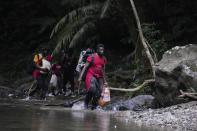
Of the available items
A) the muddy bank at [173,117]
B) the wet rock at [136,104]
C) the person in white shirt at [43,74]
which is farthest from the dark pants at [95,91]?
the person in white shirt at [43,74]

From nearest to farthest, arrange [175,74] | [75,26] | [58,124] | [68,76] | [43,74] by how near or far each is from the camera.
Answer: [58,124] → [175,74] → [43,74] → [68,76] → [75,26]

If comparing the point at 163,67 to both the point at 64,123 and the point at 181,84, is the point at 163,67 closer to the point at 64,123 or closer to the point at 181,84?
the point at 181,84

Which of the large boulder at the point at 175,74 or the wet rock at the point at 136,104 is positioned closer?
A: the large boulder at the point at 175,74

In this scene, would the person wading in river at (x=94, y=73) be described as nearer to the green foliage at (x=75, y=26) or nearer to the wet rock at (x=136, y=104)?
the wet rock at (x=136, y=104)

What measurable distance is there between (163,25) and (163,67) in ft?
34.3

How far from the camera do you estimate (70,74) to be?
24000mm

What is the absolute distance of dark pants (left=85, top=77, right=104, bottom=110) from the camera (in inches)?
636

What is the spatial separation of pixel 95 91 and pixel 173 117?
4.28 meters

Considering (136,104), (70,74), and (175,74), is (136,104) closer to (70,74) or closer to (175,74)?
(175,74)

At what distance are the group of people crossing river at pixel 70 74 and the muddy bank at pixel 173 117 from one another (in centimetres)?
200

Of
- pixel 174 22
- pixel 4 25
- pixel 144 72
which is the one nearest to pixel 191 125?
pixel 144 72

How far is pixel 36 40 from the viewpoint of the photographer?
31.9 meters

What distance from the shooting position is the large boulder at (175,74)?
49.3 feet

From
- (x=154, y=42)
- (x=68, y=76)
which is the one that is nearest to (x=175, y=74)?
(x=154, y=42)
